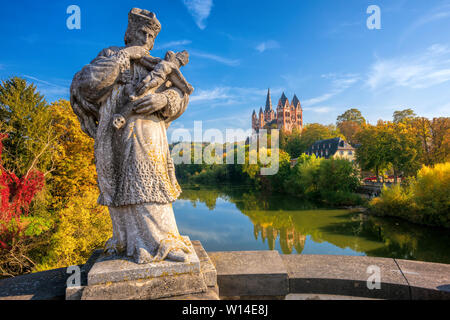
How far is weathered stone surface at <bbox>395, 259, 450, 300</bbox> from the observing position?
2.50 metres

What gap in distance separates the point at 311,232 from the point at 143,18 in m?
19.1

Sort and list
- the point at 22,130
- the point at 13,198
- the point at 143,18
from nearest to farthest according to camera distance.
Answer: the point at 143,18, the point at 13,198, the point at 22,130

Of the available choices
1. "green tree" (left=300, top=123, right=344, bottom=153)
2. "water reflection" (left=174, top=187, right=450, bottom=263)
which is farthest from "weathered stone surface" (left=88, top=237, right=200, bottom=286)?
"green tree" (left=300, top=123, right=344, bottom=153)

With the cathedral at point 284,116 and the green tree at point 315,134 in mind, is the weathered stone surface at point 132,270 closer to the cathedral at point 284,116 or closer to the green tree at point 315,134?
the green tree at point 315,134

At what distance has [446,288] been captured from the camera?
2504mm

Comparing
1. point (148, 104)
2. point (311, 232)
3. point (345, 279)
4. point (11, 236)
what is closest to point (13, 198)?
point (11, 236)

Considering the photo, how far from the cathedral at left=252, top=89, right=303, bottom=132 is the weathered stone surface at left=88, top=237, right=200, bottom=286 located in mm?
97606

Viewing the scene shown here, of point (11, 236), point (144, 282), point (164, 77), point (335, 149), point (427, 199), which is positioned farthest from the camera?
point (335, 149)

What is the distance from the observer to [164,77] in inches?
113

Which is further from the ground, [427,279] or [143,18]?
[143,18]

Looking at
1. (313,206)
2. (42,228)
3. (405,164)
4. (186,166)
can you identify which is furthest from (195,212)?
(186,166)

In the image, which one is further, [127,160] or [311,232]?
[311,232]

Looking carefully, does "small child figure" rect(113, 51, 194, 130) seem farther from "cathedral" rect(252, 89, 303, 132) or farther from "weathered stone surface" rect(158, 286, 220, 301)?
"cathedral" rect(252, 89, 303, 132)

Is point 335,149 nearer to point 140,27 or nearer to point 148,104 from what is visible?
point 140,27
